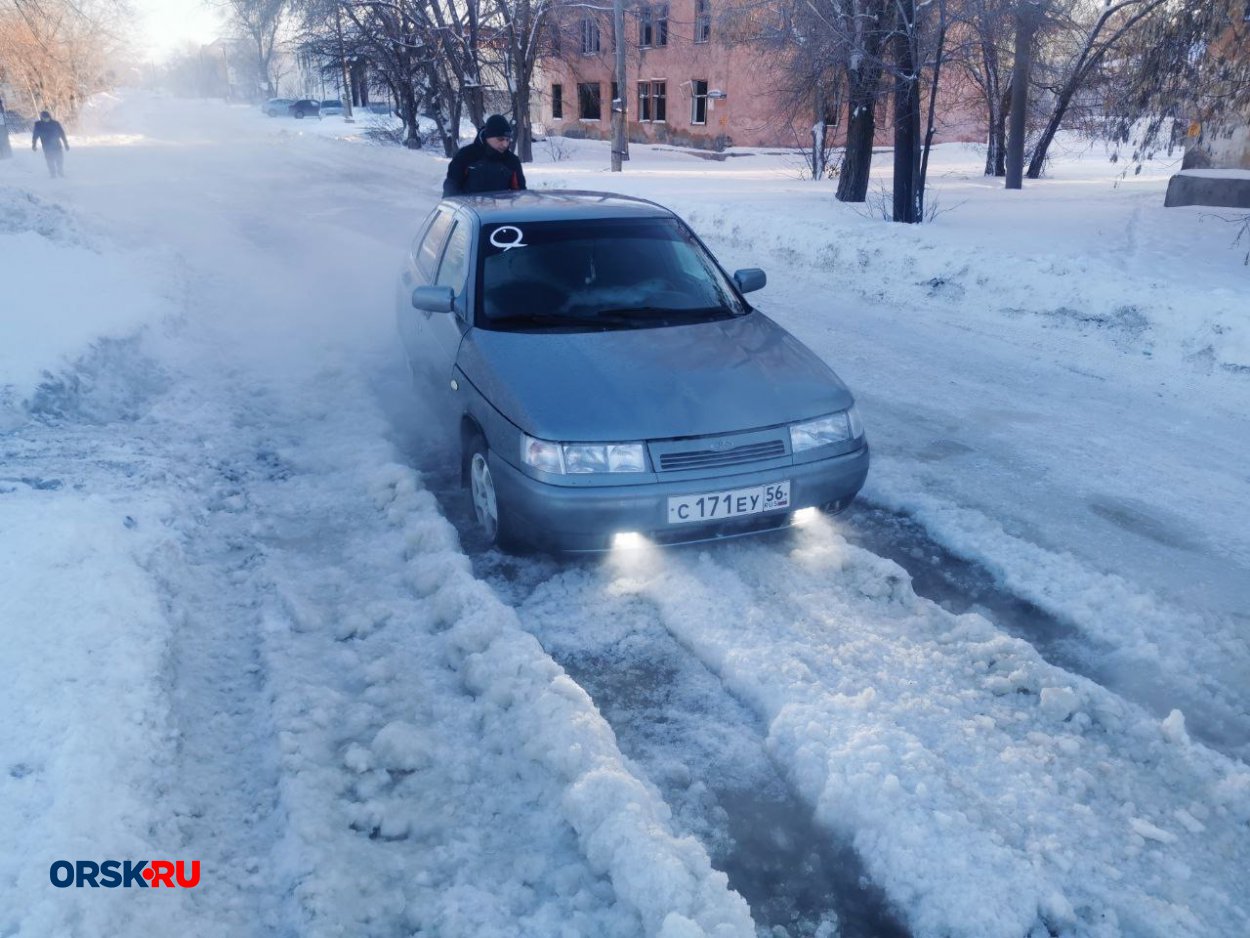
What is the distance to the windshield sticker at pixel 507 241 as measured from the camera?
16.2 feet

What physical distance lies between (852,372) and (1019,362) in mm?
1453

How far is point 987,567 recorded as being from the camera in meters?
4.14

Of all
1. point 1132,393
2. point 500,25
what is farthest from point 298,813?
point 500,25

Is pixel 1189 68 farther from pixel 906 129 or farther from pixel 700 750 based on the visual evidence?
pixel 700 750

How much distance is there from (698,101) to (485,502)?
3591 centimetres

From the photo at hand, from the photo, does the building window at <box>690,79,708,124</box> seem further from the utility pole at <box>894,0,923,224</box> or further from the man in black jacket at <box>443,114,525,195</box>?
the man in black jacket at <box>443,114,525,195</box>

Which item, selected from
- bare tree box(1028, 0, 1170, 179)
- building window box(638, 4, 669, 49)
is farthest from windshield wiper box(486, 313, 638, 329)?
building window box(638, 4, 669, 49)

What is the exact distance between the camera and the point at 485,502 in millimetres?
4371

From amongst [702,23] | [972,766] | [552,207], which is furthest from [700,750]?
[702,23]

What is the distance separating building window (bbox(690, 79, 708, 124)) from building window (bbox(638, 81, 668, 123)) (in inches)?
79.6

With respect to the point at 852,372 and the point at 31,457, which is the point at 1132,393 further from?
the point at 31,457

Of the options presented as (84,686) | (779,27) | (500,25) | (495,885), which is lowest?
(495,885)

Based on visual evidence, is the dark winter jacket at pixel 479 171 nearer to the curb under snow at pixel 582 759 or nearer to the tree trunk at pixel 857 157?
the curb under snow at pixel 582 759

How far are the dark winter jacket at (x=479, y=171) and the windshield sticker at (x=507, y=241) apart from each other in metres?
3.19
